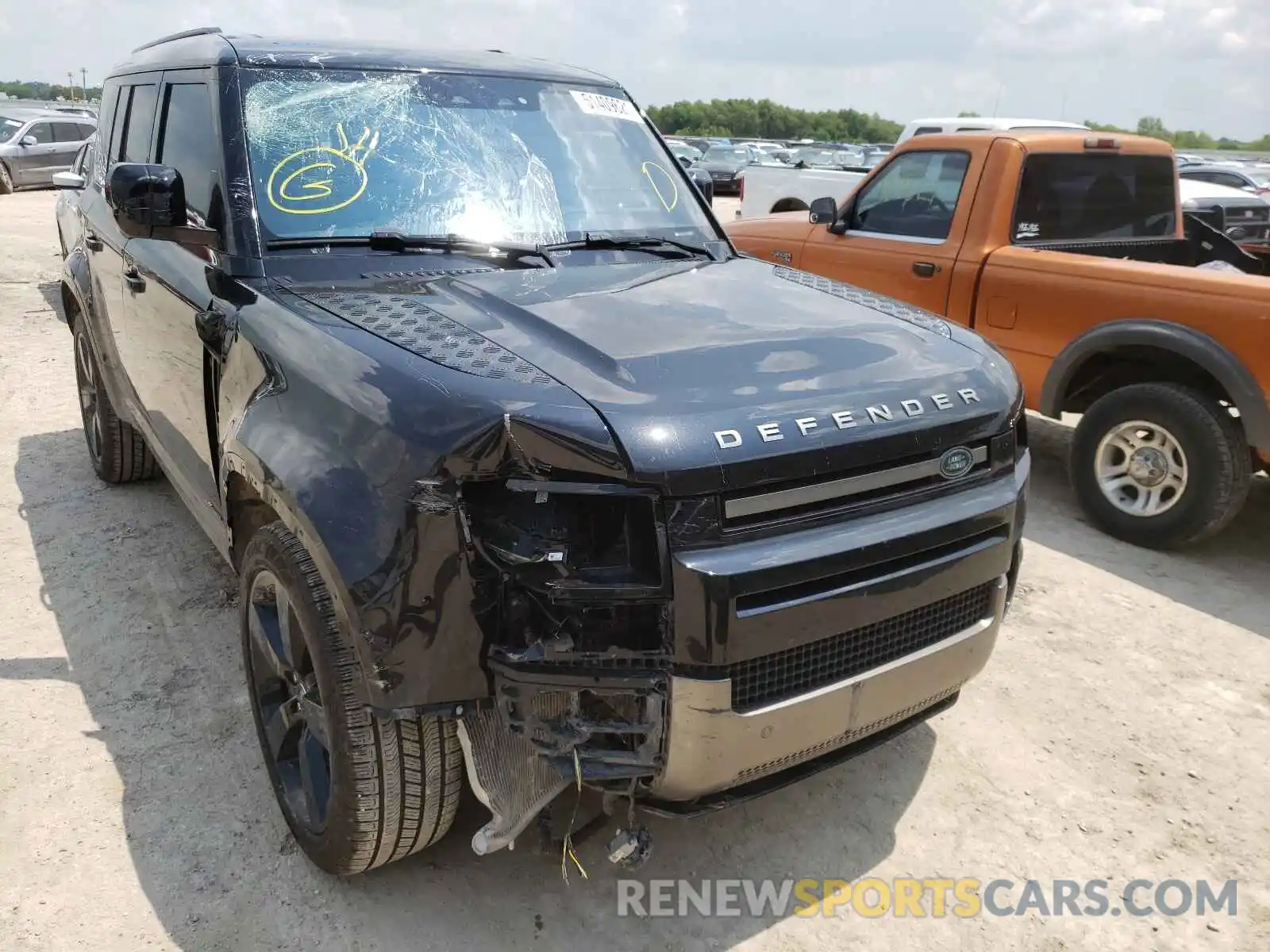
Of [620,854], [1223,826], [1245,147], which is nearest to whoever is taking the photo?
[620,854]

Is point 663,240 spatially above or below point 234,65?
below

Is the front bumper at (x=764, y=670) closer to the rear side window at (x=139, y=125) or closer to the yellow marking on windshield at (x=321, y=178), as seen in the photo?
the yellow marking on windshield at (x=321, y=178)

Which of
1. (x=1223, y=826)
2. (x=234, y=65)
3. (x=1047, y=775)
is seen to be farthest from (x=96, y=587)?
(x=1223, y=826)

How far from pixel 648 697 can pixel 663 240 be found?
1.93 metres

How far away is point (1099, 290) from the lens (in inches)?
195

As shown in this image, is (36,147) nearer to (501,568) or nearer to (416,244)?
(416,244)

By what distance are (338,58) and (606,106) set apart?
1021 mm

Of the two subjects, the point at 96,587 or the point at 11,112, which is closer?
the point at 96,587

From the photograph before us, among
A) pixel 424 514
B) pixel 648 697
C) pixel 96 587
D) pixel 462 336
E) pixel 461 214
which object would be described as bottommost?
pixel 96 587

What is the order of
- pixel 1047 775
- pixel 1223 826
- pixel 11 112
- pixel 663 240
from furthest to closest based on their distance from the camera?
pixel 11 112 < pixel 663 240 < pixel 1047 775 < pixel 1223 826

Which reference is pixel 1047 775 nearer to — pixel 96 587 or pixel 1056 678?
pixel 1056 678

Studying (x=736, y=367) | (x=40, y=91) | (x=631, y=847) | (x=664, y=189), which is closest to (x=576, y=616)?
(x=631, y=847)

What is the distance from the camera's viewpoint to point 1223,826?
2971 millimetres

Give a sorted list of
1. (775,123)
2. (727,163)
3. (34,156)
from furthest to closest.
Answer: (775,123) < (727,163) < (34,156)
